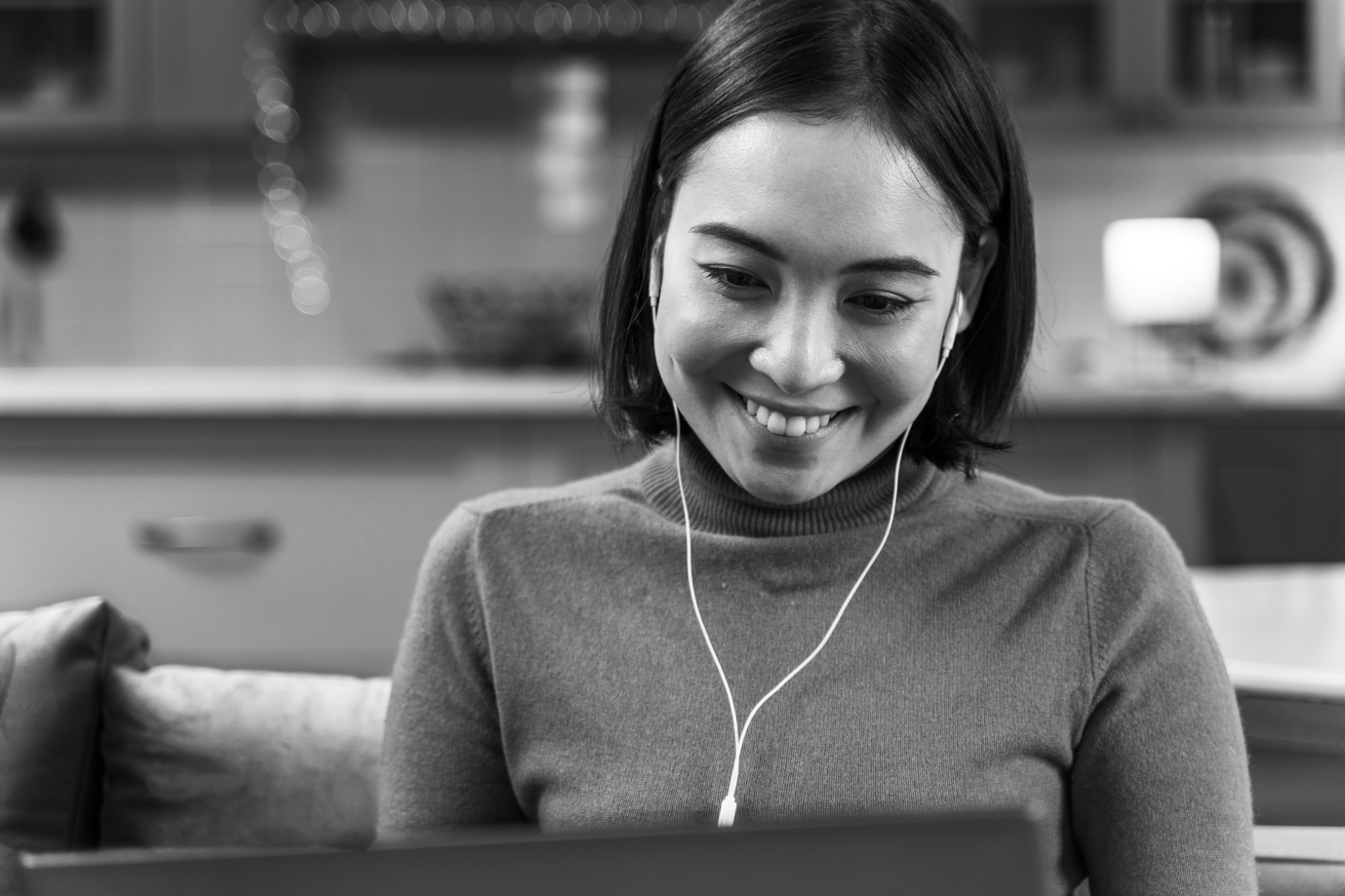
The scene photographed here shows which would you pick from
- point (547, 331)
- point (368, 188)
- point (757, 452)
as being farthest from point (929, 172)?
point (368, 188)

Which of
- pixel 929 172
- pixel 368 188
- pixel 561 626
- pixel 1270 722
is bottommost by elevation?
pixel 1270 722

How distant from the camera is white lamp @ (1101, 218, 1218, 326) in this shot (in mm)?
2971

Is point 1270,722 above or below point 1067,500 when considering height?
below

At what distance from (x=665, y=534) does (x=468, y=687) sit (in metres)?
0.16

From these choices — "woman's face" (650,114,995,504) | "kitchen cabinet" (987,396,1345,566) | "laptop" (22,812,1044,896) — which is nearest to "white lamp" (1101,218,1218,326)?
"kitchen cabinet" (987,396,1345,566)

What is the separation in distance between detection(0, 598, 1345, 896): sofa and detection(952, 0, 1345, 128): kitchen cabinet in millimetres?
2379

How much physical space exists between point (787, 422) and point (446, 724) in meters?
0.29

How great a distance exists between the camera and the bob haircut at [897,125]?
2.48 ft

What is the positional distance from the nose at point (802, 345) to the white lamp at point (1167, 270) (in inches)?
96.1

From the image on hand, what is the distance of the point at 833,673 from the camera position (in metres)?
0.82

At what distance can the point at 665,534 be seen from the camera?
90cm

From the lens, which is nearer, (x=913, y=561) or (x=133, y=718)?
(x=913, y=561)

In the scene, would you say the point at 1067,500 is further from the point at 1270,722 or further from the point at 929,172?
the point at 1270,722

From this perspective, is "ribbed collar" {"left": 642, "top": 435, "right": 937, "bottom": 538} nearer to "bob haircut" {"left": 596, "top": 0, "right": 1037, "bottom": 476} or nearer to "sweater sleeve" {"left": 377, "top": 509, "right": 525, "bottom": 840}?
"bob haircut" {"left": 596, "top": 0, "right": 1037, "bottom": 476}
